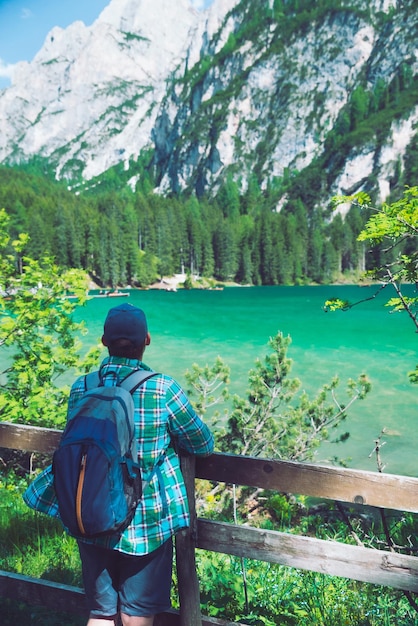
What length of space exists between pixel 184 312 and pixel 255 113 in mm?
152797

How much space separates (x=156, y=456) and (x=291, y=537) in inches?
35.1

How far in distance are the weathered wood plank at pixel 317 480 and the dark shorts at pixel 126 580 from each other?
469 millimetres

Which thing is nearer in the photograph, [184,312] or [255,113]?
[184,312]

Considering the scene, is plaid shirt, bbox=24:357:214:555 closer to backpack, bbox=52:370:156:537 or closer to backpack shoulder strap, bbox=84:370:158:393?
backpack shoulder strap, bbox=84:370:158:393

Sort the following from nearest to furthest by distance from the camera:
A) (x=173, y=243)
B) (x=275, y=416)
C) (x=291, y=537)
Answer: (x=291, y=537), (x=275, y=416), (x=173, y=243)

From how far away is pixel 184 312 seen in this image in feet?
173

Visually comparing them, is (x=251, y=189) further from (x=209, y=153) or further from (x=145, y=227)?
(x=145, y=227)

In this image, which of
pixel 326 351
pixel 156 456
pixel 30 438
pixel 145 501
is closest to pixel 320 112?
pixel 326 351

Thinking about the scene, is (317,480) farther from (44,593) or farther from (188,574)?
(44,593)

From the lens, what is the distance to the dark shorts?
2441 mm

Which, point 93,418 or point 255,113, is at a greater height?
point 255,113

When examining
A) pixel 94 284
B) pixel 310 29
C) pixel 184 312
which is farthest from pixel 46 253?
pixel 310 29

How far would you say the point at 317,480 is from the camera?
99.8 inches

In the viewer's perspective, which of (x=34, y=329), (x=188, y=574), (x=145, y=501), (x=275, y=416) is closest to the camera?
(x=145, y=501)
